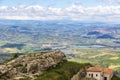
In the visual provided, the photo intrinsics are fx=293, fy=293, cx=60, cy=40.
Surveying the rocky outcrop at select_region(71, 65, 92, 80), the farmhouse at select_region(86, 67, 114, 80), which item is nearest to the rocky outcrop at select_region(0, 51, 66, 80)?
the rocky outcrop at select_region(71, 65, 92, 80)

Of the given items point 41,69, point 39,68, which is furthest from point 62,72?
point 39,68

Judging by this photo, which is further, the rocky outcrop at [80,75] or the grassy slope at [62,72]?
the rocky outcrop at [80,75]

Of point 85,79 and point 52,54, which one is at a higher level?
point 52,54

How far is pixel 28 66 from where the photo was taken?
140 metres

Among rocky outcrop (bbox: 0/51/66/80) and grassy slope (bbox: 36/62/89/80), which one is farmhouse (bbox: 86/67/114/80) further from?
rocky outcrop (bbox: 0/51/66/80)

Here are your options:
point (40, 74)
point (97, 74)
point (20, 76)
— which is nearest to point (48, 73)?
point (40, 74)

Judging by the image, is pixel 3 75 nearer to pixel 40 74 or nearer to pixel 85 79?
pixel 40 74

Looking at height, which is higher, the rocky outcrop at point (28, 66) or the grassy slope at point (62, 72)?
the rocky outcrop at point (28, 66)

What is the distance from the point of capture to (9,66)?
141m

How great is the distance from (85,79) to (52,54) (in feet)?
83.9

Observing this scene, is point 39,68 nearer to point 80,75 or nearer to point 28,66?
point 28,66

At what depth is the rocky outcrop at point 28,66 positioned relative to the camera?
135 m

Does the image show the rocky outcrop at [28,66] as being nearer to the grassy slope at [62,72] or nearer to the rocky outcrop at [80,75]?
the grassy slope at [62,72]

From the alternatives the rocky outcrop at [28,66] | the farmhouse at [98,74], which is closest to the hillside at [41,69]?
the rocky outcrop at [28,66]
